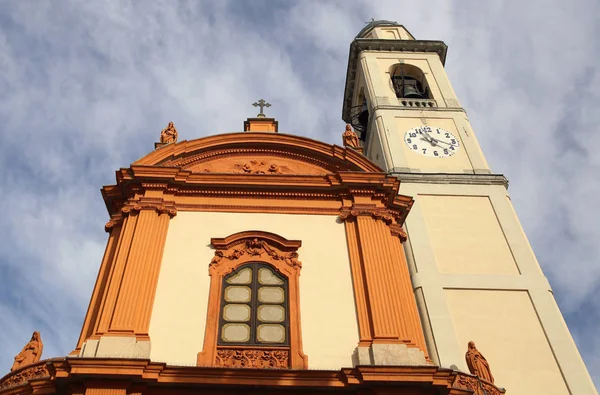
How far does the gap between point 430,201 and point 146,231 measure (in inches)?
362

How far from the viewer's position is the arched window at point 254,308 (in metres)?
10.3

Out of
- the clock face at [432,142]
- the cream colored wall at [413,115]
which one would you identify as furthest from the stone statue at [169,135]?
the clock face at [432,142]

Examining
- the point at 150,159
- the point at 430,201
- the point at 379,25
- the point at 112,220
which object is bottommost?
the point at 112,220

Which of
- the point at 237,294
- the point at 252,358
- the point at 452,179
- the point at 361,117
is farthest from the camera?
the point at 361,117

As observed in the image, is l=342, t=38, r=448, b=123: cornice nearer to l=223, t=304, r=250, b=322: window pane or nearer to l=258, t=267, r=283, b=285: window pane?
Result: l=258, t=267, r=283, b=285: window pane

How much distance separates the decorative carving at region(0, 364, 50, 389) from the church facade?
0.03 metres

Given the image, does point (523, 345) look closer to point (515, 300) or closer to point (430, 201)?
point (515, 300)

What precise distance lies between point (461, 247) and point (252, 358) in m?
8.28

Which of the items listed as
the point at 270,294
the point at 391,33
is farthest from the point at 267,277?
the point at 391,33

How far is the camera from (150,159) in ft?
43.2

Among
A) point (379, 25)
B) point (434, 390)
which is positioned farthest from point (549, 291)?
point (379, 25)

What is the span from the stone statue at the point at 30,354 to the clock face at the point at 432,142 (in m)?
13.2

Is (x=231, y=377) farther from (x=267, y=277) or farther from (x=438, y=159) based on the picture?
(x=438, y=159)

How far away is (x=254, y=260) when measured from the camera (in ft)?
37.8
